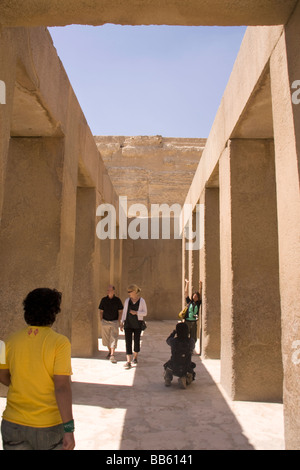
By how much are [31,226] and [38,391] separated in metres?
3.53

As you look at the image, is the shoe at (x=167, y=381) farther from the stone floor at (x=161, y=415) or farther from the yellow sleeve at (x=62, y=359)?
the yellow sleeve at (x=62, y=359)

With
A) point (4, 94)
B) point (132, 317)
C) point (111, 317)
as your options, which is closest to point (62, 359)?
point (4, 94)

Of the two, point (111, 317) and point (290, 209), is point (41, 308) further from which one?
point (111, 317)

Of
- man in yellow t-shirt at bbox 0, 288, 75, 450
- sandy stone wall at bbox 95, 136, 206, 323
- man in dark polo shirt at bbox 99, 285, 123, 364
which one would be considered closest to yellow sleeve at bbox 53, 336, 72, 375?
man in yellow t-shirt at bbox 0, 288, 75, 450

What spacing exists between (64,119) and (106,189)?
4.55 m

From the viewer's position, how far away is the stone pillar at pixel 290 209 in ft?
9.57

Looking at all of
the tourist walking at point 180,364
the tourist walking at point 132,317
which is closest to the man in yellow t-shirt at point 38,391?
the tourist walking at point 180,364

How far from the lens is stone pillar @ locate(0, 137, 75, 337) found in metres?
5.12

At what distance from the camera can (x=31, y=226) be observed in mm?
5270

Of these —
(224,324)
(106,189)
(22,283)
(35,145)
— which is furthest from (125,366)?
(106,189)

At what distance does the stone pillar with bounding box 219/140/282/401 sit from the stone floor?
323 millimetres

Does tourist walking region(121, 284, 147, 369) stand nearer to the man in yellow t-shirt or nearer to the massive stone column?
the massive stone column

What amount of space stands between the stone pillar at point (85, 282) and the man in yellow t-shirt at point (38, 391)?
19.0 ft

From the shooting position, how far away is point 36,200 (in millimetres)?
5348
